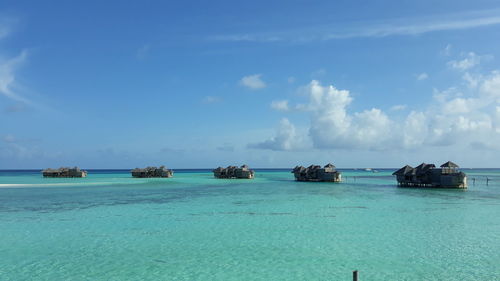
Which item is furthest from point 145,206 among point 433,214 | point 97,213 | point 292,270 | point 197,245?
point 433,214

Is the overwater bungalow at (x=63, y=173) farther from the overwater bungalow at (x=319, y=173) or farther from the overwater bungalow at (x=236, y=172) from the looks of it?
the overwater bungalow at (x=319, y=173)

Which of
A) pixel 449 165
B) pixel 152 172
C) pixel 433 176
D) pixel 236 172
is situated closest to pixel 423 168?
pixel 433 176

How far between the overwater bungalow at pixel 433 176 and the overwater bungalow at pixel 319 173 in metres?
10.9

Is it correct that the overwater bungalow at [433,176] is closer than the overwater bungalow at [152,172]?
Yes

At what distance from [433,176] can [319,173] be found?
1772 centimetres

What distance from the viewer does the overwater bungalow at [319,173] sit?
2110 inches

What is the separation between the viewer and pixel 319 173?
5475 cm

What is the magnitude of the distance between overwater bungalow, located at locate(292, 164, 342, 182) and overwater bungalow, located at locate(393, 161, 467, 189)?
1087cm

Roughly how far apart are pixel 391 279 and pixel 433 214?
12571mm

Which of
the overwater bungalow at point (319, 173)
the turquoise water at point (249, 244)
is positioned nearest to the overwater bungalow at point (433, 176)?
the overwater bungalow at point (319, 173)

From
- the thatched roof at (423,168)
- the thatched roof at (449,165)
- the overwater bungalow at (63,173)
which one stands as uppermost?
the thatched roof at (449,165)

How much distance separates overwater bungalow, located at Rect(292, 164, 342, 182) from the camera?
176ft

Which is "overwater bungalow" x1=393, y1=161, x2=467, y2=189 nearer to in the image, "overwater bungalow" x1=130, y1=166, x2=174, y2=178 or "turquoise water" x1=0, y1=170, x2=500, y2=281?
"turquoise water" x1=0, y1=170, x2=500, y2=281

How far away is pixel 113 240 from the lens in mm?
13352
